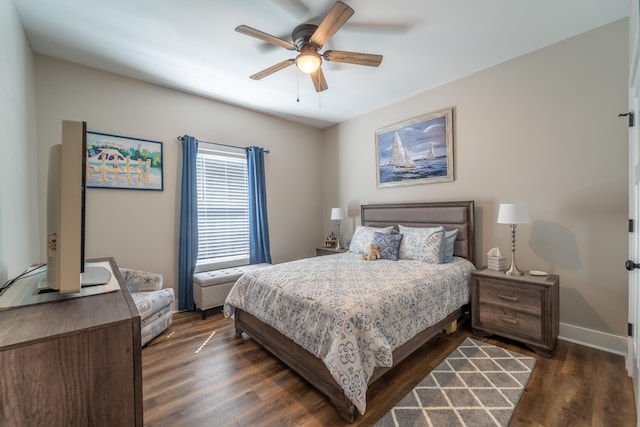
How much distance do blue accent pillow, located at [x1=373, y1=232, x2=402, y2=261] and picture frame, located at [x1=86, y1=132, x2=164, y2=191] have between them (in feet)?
9.32

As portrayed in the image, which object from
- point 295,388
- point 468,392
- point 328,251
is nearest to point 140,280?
point 295,388

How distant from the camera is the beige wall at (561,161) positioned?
2.37 m

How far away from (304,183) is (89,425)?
173 inches

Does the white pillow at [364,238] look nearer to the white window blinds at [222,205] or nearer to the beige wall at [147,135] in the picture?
the beige wall at [147,135]

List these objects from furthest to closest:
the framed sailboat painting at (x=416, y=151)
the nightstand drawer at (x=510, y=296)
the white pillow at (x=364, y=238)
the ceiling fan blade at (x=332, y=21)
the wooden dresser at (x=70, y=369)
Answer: the white pillow at (x=364, y=238) < the framed sailboat painting at (x=416, y=151) < the nightstand drawer at (x=510, y=296) < the ceiling fan blade at (x=332, y=21) < the wooden dresser at (x=70, y=369)

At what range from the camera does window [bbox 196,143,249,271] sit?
3791 millimetres

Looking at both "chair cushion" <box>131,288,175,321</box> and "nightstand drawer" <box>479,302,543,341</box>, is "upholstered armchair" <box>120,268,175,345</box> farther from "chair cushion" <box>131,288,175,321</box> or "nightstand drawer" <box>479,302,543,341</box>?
"nightstand drawer" <box>479,302,543,341</box>

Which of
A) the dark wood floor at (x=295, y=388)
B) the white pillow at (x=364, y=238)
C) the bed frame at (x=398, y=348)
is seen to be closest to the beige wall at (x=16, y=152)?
the dark wood floor at (x=295, y=388)

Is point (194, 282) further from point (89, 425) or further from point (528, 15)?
point (528, 15)

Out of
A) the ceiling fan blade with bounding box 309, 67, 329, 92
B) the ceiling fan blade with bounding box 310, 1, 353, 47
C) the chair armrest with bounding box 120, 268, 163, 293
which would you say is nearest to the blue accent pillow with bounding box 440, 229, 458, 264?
the ceiling fan blade with bounding box 309, 67, 329, 92

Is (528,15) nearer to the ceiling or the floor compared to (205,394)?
nearer to the ceiling

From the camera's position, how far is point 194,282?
3.47 metres

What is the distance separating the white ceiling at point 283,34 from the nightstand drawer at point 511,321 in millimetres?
2592

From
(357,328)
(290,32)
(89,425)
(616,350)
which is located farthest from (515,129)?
(89,425)
